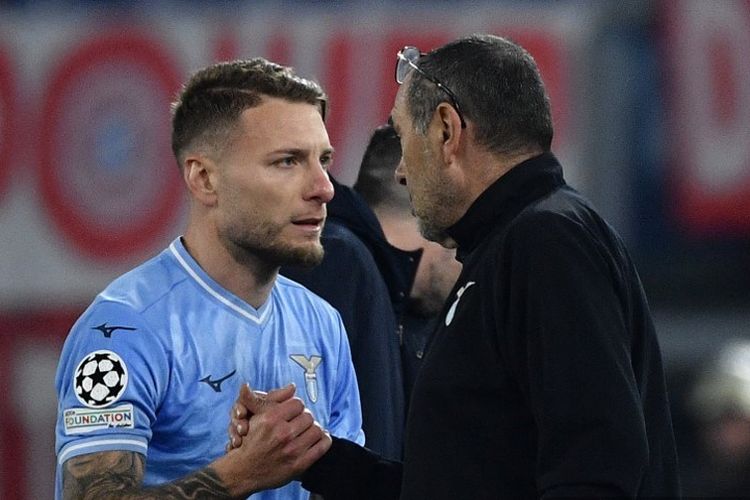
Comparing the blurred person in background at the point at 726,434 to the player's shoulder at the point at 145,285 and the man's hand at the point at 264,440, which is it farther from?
the player's shoulder at the point at 145,285

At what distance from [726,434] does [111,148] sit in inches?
178

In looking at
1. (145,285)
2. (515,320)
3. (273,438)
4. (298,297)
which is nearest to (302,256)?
(298,297)

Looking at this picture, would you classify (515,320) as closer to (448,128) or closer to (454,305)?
(454,305)

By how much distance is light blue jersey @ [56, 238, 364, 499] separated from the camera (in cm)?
283

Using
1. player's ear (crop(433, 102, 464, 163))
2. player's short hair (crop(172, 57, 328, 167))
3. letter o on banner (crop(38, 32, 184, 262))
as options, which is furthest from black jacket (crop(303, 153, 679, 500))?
letter o on banner (crop(38, 32, 184, 262))

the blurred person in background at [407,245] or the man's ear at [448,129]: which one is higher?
the man's ear at [448,129]

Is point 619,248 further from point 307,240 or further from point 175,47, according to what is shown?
point 175,47

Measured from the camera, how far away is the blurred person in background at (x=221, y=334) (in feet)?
9.29

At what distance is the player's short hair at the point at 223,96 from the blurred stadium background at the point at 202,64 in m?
4.30

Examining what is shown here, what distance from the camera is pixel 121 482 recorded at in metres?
2.79

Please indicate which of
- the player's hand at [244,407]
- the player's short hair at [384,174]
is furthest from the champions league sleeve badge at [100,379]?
the player's short hair at [384,174]

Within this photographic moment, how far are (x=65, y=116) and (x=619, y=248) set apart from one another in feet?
18.3

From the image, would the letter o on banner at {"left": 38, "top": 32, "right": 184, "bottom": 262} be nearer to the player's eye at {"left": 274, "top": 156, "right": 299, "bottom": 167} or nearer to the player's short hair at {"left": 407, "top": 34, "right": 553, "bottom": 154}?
the player's eye at {"left": 274, "top": 156, "right": 299, "bottom": 167}

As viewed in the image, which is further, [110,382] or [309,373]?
[309,373]
